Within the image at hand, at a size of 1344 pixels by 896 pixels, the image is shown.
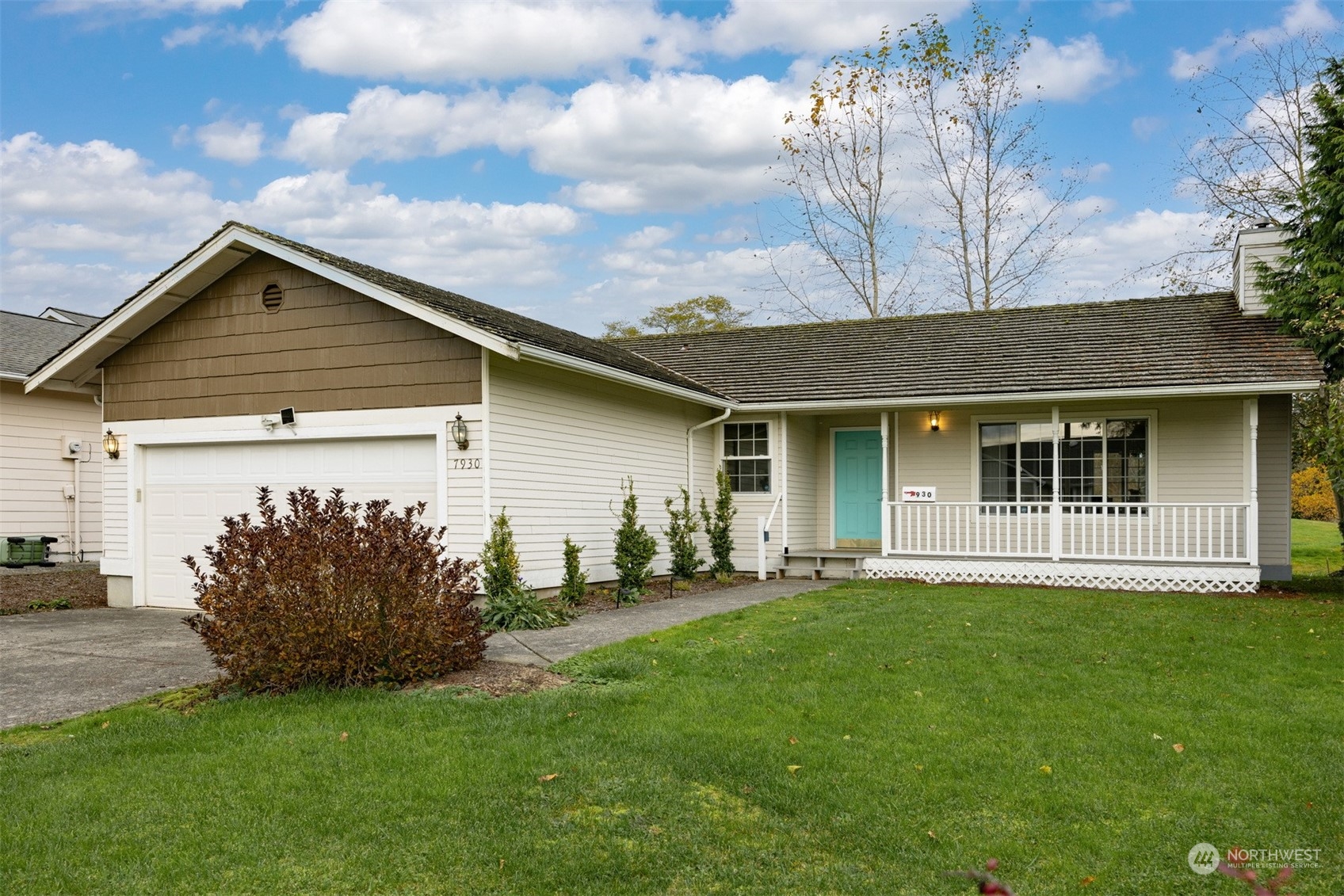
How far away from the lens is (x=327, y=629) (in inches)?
255

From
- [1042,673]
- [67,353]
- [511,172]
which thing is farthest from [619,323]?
[1042,673]

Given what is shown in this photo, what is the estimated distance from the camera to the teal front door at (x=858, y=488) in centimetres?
1588

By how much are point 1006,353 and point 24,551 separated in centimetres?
1632

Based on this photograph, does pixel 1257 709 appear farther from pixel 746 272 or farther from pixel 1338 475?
pixel 746 272

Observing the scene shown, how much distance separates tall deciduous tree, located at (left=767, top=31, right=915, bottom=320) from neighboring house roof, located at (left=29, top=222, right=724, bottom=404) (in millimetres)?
15840

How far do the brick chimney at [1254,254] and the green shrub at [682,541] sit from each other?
918cm

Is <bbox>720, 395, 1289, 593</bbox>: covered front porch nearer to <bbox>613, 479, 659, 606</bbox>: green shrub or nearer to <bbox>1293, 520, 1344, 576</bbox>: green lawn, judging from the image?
<bbox>613, 479, 659, 606</bbox>: green shrub

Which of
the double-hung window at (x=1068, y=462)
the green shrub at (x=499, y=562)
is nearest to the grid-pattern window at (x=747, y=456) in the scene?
the double-hung window at (x=1068, y=462)

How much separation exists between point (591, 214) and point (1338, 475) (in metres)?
17.7

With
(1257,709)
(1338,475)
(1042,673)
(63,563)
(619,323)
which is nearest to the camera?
(1257,709)

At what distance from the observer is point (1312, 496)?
21906mm

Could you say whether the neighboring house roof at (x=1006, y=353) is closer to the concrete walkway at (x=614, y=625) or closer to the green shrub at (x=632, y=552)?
the green shrub at (x=632, y=552)

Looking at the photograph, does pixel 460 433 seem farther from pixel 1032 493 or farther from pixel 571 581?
pixel 1032 493

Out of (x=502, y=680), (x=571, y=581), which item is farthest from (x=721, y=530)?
(x=502, y=680)
